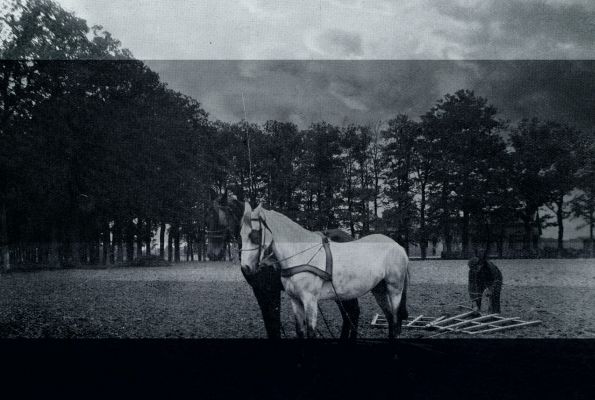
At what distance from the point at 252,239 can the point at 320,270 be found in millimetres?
957

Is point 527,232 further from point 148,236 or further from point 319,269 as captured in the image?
point 148,236

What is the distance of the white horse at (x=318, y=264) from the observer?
4.39 m

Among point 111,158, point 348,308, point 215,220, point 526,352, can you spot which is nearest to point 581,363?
point 526,352

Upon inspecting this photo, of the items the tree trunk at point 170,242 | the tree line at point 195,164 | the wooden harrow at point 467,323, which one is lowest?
the wooden harrow at point 467,323

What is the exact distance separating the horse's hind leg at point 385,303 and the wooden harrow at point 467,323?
571 mm

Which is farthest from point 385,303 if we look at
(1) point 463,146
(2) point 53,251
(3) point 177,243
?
(2) point 53,251

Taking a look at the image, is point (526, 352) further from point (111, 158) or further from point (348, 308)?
point (111, 158)

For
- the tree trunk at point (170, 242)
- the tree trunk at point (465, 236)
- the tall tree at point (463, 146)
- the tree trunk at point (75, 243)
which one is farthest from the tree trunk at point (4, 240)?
the tree trunk at point (465, 236)

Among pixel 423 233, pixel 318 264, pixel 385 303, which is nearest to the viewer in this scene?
pixel 318 264

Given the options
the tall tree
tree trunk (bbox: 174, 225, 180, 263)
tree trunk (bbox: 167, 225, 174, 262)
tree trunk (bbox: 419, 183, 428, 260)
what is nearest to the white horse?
tree trunk (bbox: 419, 183, 428, 260)

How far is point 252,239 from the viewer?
4.30 m

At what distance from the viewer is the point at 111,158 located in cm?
682

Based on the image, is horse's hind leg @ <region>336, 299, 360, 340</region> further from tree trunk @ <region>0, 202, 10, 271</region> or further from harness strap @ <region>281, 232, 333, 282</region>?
tree trunk @ <region>0, 202, 10, 271</region>

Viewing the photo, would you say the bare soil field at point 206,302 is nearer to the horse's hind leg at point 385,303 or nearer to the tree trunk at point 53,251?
the tree trunk at point 53,251
